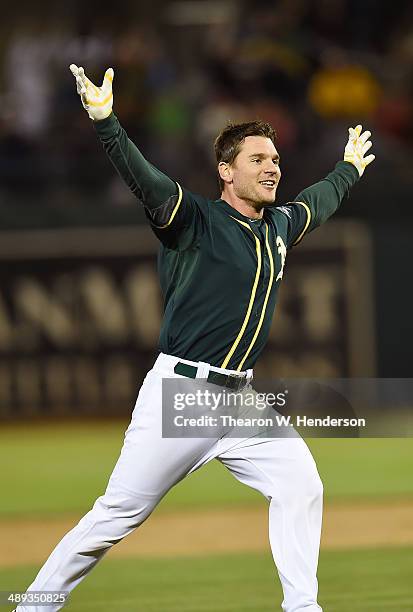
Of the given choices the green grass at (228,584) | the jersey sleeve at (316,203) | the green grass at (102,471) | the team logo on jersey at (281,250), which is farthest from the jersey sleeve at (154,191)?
the green grass at (102,471)

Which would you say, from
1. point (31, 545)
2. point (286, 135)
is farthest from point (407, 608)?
point (286, 135)

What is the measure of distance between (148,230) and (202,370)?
8.70m

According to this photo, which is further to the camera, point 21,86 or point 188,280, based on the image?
point 21,86

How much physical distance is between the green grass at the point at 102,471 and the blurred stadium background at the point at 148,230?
0.04 m

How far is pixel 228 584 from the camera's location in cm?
676

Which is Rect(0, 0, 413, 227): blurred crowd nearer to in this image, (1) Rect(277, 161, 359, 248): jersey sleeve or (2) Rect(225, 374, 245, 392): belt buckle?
(1) Rect(277, 161, 359, 248): jersey sleeve

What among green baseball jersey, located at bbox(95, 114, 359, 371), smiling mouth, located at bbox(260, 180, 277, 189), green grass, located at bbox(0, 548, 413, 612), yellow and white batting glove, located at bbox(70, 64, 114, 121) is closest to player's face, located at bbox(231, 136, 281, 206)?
smiling mouth, located at bbox(260, 180, 277, 189)

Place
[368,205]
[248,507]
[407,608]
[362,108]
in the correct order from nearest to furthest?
[407,608]
[248,507]
[368,205]
[362,108]

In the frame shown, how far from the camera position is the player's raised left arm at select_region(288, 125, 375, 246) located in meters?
5.80

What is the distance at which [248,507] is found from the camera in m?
9.98

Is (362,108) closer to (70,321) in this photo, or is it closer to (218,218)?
(70,321)

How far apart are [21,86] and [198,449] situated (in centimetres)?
1083

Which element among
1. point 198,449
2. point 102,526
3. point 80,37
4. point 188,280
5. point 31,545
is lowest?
point 31,545

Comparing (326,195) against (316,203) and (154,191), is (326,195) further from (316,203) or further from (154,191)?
(154,191)
